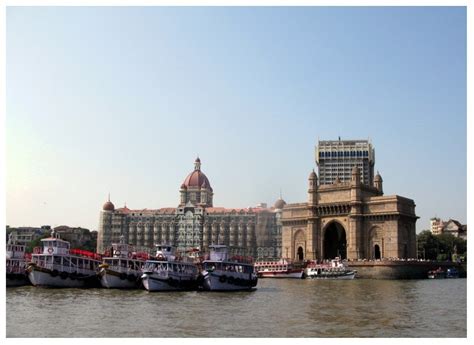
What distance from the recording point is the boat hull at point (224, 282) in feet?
156

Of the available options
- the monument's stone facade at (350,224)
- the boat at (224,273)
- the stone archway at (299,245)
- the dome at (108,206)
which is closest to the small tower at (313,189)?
the monument's stone facade at (350,224)

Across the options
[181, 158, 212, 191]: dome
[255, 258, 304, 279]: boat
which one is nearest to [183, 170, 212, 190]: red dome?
[181, 158, 212, 191]: dome

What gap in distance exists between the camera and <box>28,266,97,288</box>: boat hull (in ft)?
154

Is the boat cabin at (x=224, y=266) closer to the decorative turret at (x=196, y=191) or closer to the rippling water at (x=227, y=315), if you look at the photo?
the rippling water at (x=227, y=315)

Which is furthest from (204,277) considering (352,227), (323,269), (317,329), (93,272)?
(352,227)

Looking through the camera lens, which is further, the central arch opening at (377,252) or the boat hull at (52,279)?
the central arch opening at (377,252)

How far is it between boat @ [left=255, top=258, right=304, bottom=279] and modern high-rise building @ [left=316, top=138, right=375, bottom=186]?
75.8 metres

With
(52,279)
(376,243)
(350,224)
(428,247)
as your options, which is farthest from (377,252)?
(52,279)

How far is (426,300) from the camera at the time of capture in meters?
39.8

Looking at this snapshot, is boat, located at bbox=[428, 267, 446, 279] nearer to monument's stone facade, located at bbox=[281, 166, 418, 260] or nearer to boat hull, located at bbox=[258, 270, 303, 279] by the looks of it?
monument's stone facade, located at bbox=[281, 166, 418, 260]

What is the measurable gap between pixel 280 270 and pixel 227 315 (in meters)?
54.8

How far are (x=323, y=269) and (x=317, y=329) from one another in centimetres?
5743

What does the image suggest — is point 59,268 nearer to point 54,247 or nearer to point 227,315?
point 54,247

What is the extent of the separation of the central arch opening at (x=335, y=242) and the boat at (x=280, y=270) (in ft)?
35.6
